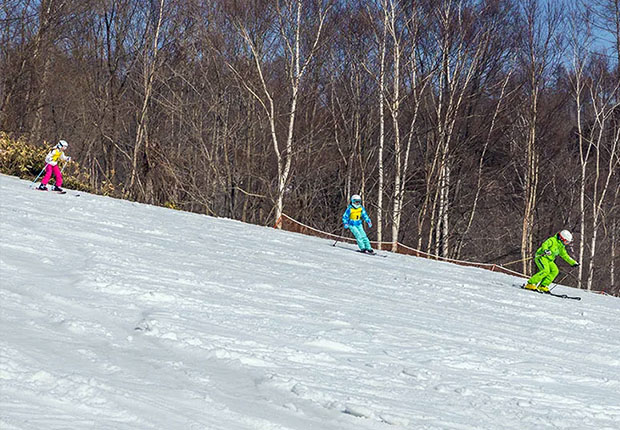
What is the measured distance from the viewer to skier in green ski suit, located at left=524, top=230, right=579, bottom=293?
15.4 metres

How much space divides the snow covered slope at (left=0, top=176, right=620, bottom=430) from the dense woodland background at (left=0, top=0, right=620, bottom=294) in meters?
19.6

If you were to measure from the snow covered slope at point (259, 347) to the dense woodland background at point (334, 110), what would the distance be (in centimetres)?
1959

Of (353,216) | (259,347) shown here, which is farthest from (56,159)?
(259,347)

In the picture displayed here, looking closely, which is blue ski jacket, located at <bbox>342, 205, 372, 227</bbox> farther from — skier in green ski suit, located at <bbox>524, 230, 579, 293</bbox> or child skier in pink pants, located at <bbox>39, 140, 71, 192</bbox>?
child skier in pink pants, located at <bbox>39, 140, 71, 192</bbox>

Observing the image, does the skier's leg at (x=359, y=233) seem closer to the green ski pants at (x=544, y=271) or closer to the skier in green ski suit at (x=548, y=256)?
the skier in green ski suit at (x=548, y=256)

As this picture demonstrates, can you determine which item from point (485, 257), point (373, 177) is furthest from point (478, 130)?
point (485, 257)

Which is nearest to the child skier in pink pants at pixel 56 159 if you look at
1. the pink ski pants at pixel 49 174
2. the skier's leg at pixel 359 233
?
the pink ski pants at pixel 49 174

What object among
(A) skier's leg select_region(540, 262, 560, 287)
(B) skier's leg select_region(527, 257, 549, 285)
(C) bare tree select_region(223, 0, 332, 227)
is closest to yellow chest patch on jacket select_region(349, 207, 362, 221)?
(B) skier's leg select_region(527, 257, 549, 285)

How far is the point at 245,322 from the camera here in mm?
7141

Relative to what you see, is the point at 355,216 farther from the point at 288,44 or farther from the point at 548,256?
the point at 288,44

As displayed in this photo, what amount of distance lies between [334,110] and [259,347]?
3343cm

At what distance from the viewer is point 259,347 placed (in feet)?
20.3

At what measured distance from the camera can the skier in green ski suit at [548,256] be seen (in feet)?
50.5

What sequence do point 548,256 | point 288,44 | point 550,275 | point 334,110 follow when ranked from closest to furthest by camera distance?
1. point 548,256
2. point 550,275
3. point 288,44
4. point 334,110
